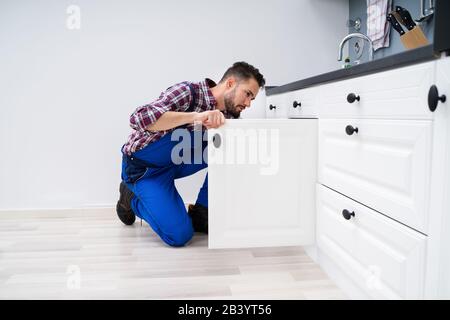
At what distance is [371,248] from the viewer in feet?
3.57

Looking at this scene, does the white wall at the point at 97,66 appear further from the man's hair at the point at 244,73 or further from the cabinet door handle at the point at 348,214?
the cabinet door handle at the point at 348,214

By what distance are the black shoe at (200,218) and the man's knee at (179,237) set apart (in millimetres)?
156

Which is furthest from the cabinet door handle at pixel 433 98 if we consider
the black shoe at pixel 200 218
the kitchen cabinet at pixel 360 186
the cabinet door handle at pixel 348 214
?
the black shoe at pixel 200 218

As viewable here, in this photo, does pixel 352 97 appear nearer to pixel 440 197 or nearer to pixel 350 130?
pixel 350 130

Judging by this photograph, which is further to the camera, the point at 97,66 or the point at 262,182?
the point at 97,66

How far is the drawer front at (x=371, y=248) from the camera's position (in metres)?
0.91

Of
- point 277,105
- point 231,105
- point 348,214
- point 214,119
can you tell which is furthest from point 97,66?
point 348,214

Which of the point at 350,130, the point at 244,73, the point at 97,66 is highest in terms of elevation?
the point at 97,66

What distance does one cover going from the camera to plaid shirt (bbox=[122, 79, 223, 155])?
62.6 inches

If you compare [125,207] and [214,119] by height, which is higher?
[214,119]

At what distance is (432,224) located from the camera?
Result: 2.74ft

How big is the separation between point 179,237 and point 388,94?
3.61ft

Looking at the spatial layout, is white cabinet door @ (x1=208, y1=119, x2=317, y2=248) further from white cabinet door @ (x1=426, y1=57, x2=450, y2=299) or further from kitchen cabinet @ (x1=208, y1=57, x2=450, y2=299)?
white cabinet door @ (x1=426, y1=57, x2=450, y2=299)
